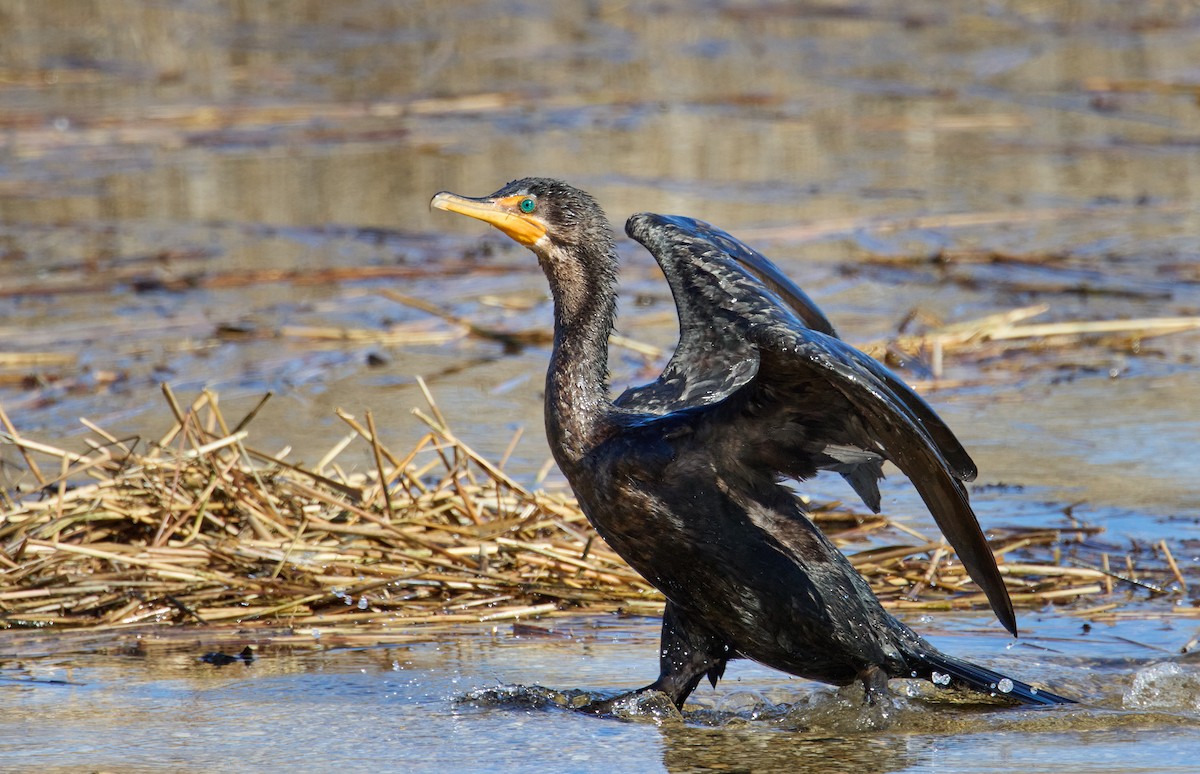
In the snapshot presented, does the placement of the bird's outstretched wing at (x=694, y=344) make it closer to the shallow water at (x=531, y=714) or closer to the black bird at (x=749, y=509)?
the black bird at (x=749, y=509)

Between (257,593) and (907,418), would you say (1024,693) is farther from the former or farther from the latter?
(257,593)

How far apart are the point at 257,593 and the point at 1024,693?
A: 202cm

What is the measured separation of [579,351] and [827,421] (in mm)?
707

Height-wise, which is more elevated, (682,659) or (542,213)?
(542,213)

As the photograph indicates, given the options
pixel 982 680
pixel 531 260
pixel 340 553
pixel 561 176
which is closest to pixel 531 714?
pixel 982 680

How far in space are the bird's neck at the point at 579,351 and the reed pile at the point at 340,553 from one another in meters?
0.76

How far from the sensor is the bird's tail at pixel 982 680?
4.05m

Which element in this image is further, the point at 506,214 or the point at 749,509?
the point at 506,214

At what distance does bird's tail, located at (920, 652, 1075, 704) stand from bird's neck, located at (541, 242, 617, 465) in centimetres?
94

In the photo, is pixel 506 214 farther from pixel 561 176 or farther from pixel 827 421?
pixel 561 176

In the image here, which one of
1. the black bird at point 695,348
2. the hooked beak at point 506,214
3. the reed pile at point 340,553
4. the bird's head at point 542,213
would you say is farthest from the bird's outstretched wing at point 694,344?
the reed pile at point 340,553

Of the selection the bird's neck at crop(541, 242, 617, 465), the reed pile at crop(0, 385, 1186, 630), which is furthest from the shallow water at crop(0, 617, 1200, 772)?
the bird's neck at crop(541, 242, 617, 465)

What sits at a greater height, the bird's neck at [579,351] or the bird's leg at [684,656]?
the bird's neck at [579,351]

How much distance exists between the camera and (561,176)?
11273 mm
